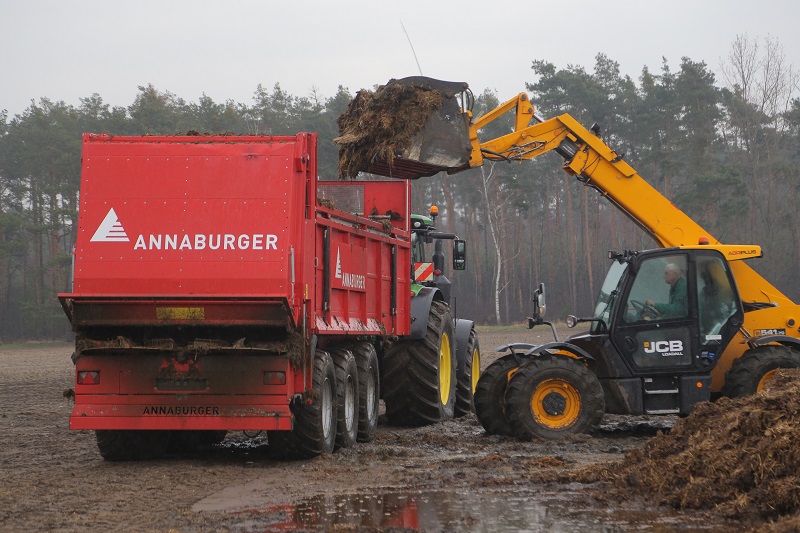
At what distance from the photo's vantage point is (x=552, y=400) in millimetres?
11602

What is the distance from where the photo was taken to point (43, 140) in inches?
2141

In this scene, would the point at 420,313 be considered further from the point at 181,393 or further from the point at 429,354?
the point at 181,393

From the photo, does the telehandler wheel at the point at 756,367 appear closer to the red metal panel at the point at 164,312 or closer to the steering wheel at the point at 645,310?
the steering wheel at the point at 645,310

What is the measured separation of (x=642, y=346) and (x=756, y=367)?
1.20 metres

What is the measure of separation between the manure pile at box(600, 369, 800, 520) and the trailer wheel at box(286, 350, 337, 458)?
8.95 feet

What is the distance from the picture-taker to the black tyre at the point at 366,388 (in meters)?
12.1

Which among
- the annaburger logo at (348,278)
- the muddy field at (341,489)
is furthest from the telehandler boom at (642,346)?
the annaburger logo at (348,278)

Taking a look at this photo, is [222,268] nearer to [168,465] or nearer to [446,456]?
[168,465]

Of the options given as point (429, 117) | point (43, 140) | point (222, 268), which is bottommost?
point (222, 268)

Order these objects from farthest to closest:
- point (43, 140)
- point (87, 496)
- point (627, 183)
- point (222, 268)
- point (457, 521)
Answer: point (43, 140) → point (627, 183) → point (222, 268) → point (87, 496) → point (457, 521)

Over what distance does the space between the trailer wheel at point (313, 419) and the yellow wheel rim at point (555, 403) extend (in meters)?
2.42

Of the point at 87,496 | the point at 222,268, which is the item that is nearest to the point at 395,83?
the point at 222,268

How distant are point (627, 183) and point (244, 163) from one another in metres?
5.33

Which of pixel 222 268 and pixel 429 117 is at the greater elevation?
pixel 429 117
